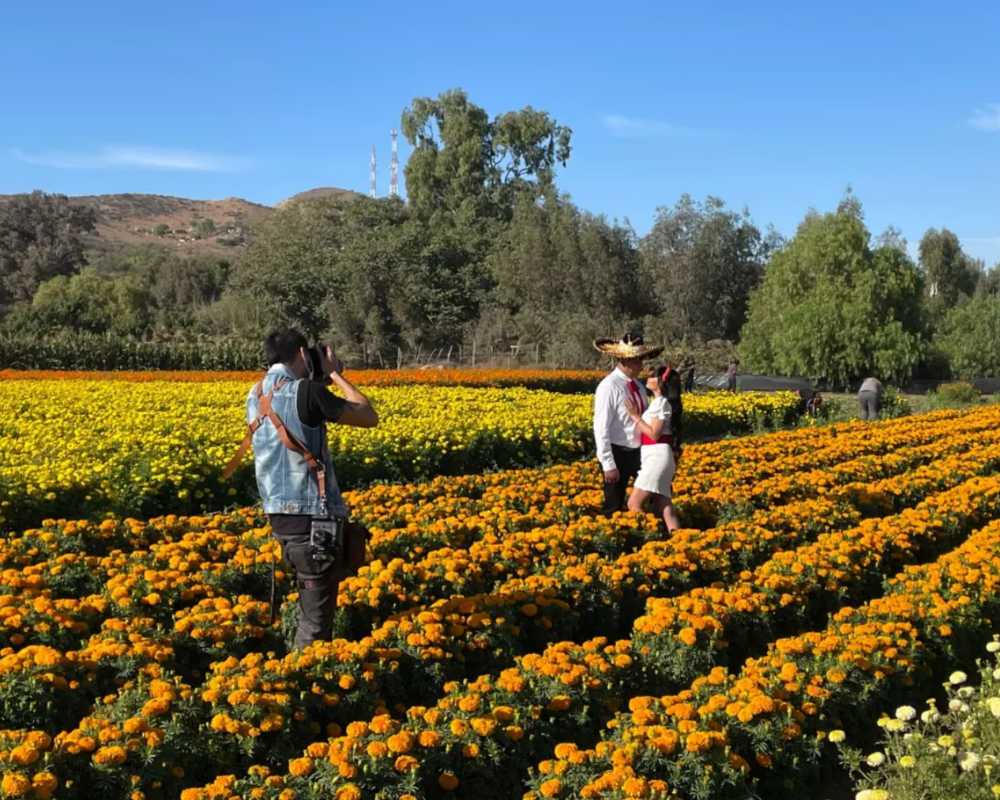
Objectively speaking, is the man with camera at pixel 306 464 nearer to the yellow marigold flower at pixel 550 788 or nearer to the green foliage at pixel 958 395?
the yellow marigold flower at pixel 550 788

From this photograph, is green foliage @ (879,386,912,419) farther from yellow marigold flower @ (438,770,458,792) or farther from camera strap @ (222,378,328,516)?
yellow marigold flower @ (438,770,458,792)

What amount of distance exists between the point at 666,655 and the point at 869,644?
2.95ft

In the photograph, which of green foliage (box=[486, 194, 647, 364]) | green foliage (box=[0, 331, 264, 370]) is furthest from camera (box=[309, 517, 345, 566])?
green foliage (box=[486, 194, 647, 364])

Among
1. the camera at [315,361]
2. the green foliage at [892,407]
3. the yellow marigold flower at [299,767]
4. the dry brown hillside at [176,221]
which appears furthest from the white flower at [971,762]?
the dry brown hillside at [176,221]

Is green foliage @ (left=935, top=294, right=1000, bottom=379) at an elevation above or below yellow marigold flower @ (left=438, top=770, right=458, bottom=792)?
above

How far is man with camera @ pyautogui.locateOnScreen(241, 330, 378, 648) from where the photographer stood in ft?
13.4

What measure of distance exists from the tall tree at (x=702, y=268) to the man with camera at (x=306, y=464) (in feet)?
121

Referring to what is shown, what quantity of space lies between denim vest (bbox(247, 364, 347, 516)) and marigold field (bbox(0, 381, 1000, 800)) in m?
0.65

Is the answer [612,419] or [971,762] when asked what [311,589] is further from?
[612,419]

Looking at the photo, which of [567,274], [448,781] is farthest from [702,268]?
[448,781]

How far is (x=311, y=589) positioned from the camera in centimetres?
426

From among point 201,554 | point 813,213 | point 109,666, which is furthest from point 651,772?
point 813,213

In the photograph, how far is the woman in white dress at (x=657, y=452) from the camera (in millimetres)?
6730

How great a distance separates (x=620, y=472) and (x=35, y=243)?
66.5 metres
